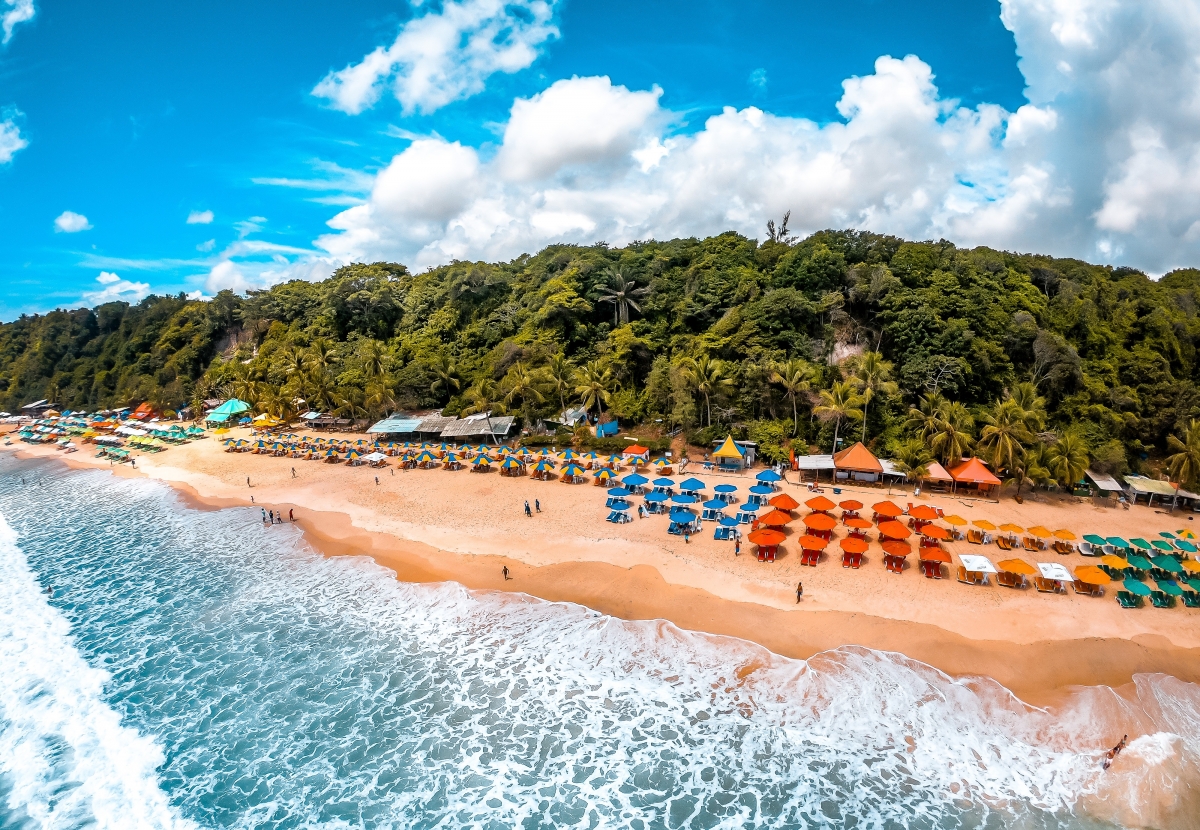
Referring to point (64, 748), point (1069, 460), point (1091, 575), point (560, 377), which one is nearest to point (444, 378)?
point (560, 377)

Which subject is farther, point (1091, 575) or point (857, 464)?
point (857, 464)

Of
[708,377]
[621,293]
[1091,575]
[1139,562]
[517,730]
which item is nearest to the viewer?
[517,730]

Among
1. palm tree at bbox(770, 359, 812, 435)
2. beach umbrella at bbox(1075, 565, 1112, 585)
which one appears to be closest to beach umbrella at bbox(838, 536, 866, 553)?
beach umbrella at bbox(1075, 565, 1112, 585)

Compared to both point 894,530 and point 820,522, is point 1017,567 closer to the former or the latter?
point 894,530

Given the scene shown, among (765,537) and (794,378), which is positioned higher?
(794,378)

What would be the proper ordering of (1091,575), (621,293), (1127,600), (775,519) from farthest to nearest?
(621,293) → (775,519) → (1091,575) → (1127,600)

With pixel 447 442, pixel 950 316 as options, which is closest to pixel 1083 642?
pixel 950 316

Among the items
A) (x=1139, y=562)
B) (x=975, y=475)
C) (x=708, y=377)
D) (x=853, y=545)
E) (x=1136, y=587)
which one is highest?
(x=708, y=377)
